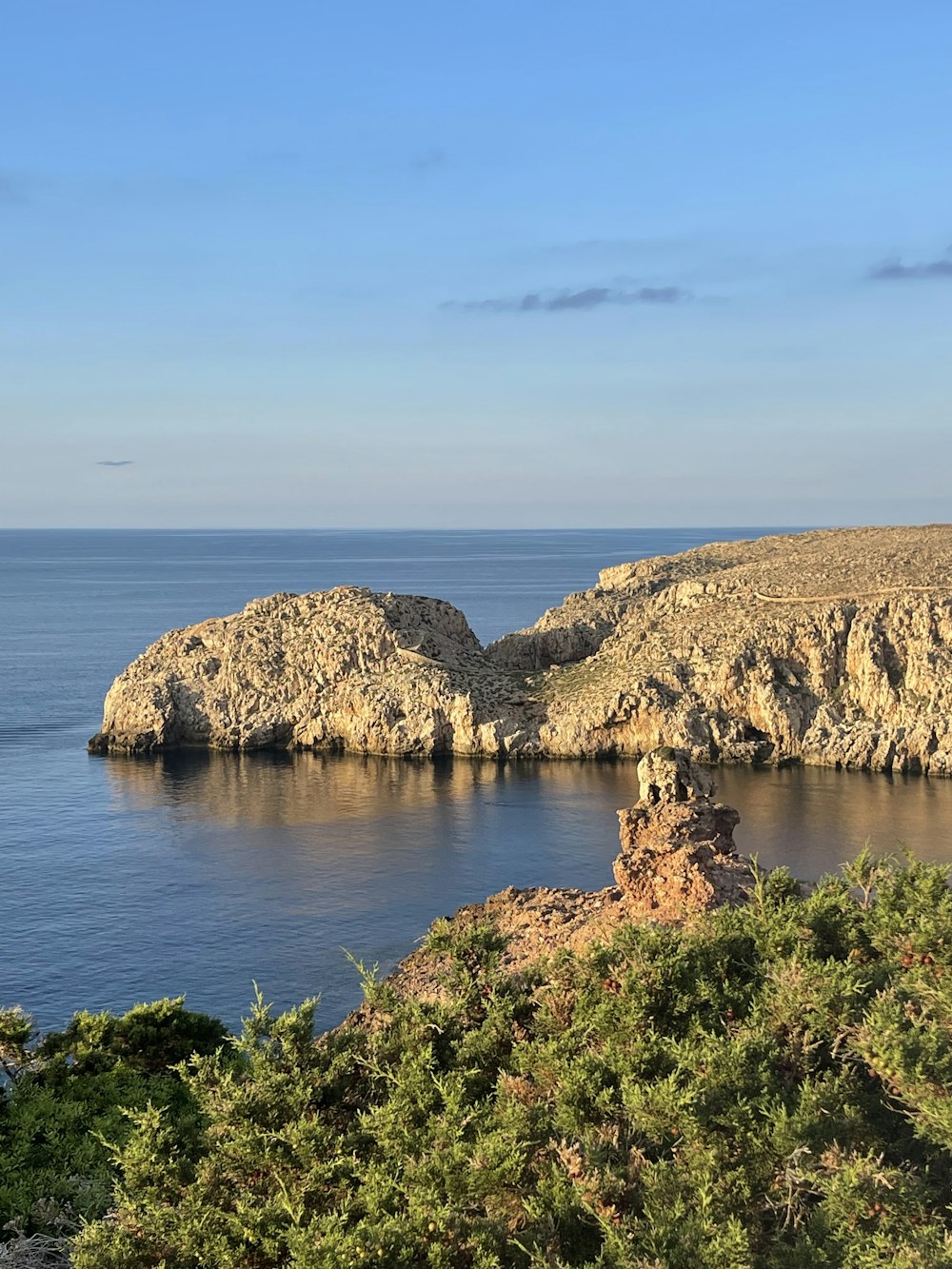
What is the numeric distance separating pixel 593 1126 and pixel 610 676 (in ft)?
226

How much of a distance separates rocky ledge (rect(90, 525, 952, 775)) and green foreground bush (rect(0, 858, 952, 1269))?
56.6 meters

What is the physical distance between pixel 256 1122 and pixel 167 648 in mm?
75361

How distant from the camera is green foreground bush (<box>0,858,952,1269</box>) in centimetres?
1514

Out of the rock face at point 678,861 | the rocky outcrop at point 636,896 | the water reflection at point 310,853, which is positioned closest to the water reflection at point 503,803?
the water reflection at point 310,853

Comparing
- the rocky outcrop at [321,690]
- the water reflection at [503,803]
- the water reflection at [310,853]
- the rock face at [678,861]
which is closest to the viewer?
the rock face at [678,861]

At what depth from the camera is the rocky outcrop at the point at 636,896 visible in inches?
1136

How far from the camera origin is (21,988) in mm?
42062

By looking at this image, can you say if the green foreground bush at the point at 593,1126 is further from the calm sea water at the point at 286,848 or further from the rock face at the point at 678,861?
the calm sea water at the point at 286,848

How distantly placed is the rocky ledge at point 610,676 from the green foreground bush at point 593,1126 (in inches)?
2229

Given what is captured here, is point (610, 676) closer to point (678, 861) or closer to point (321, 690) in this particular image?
point (321, 690)

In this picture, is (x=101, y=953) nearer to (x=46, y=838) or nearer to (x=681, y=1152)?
(x=46, y=838)

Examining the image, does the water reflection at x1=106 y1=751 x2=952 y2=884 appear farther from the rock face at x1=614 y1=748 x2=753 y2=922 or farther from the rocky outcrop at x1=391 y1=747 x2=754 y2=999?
the rock face at x1=614 y1=748 x2=753 y2=922

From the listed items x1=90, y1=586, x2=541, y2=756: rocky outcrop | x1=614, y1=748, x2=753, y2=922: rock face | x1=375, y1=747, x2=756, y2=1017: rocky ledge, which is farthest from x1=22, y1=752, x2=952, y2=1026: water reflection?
x1=614, y1=748, x2=753, y2=922: rock face

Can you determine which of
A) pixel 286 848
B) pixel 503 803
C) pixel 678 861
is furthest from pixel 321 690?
pixel 678 861
